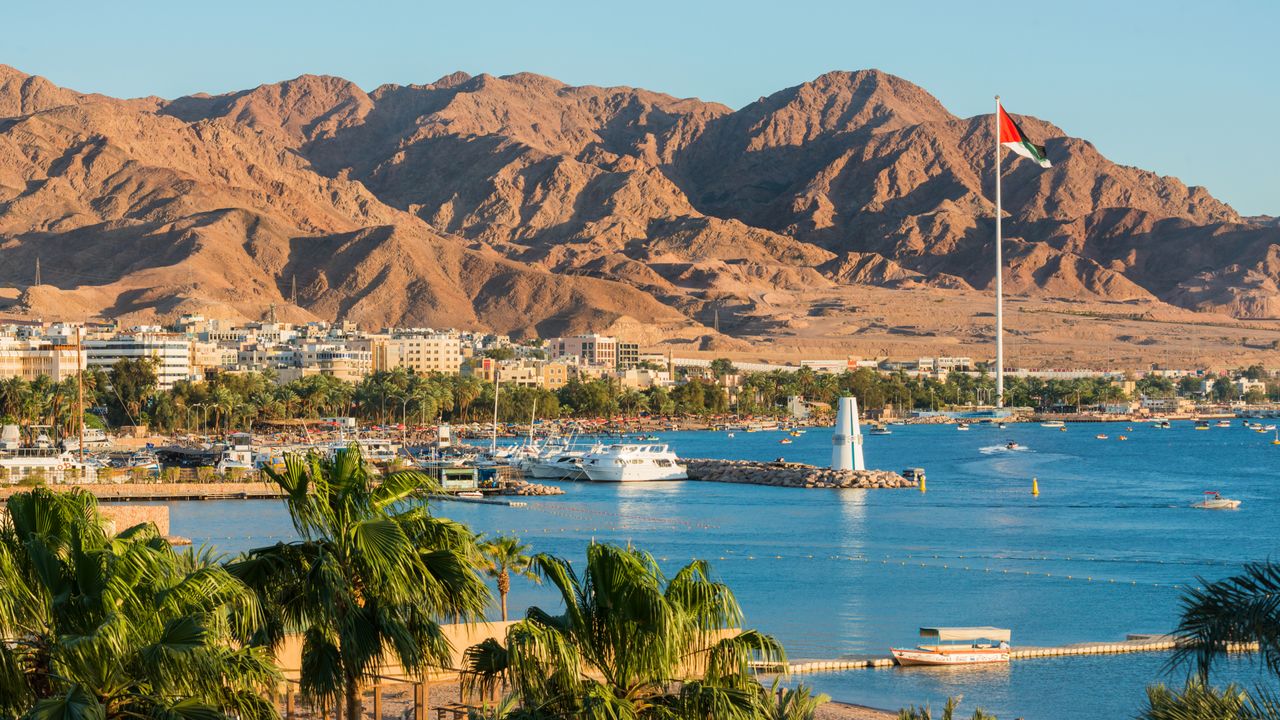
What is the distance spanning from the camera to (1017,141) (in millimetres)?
126438

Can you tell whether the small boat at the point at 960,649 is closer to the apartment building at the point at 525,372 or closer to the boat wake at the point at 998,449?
the boat wake at the point at 998,449

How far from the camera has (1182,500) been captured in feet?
282

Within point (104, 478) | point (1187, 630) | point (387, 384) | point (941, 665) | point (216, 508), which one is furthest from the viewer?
point (387, 384)

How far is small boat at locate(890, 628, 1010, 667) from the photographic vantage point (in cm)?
3691

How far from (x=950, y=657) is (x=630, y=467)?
61.4 meters

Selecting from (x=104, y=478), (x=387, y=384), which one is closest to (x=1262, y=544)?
(x=104, y=478)

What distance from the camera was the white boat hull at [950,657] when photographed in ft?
121

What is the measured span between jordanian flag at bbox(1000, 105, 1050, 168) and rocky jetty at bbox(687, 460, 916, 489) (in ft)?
106

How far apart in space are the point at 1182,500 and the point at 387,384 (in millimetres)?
77029

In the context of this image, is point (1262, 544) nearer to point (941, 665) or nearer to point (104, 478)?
point (941, 665)

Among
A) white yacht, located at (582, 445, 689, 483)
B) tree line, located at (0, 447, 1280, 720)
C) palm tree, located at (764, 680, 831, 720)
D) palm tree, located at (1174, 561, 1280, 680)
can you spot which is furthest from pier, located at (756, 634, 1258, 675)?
white yacht, located at (582, 445, 689, 483)

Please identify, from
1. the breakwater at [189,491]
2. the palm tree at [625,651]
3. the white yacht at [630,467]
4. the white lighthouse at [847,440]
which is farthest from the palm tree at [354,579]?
the white yacht at [630,467]

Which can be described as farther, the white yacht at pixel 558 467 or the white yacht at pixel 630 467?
the white yacht at pixel 558 467

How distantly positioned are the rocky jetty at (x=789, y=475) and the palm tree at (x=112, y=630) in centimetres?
7747
